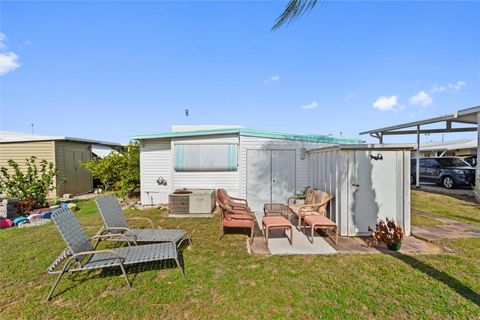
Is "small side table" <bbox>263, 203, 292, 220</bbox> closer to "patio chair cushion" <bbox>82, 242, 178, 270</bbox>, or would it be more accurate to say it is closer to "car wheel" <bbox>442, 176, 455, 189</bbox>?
"patio chair cushion" <bbox>82, 242, 178, 270</bbox>

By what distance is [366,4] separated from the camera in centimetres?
619

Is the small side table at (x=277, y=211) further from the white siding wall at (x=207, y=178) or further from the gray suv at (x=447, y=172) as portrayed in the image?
the gray suv at (x=447, y=172)

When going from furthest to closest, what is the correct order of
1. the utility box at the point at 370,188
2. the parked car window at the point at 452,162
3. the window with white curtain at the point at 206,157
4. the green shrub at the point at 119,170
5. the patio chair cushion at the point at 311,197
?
the parked car window at the point at 452,162
the green shrub at the point at 119,170
the window with white curtain at the point at 206,157
the patio chair cushion at the point at 311,197
the utility box at the point at 370,188

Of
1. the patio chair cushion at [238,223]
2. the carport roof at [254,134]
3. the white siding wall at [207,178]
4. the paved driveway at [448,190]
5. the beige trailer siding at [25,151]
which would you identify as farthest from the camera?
the beige trailer siding at [25,151]

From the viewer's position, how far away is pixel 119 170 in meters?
9.77

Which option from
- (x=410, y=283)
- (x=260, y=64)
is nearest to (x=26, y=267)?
(x=410, y=283)

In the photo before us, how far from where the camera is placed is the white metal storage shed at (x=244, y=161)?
8.30 meters

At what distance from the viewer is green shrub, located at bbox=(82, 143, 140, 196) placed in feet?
31.1

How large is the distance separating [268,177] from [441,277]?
17.8 ft

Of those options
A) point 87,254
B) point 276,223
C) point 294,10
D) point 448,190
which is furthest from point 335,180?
point 448,190

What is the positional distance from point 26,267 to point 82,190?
10.7m

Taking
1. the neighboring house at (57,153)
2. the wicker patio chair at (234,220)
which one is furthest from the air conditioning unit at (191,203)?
the neighboring house at (57,153)

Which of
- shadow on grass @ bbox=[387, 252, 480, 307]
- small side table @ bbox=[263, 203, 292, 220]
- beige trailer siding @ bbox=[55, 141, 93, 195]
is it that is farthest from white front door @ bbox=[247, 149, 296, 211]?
beige trailer siding @ bbox=[55, 141, 93, 195]

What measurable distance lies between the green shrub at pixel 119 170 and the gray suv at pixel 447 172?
1647 centimetres
